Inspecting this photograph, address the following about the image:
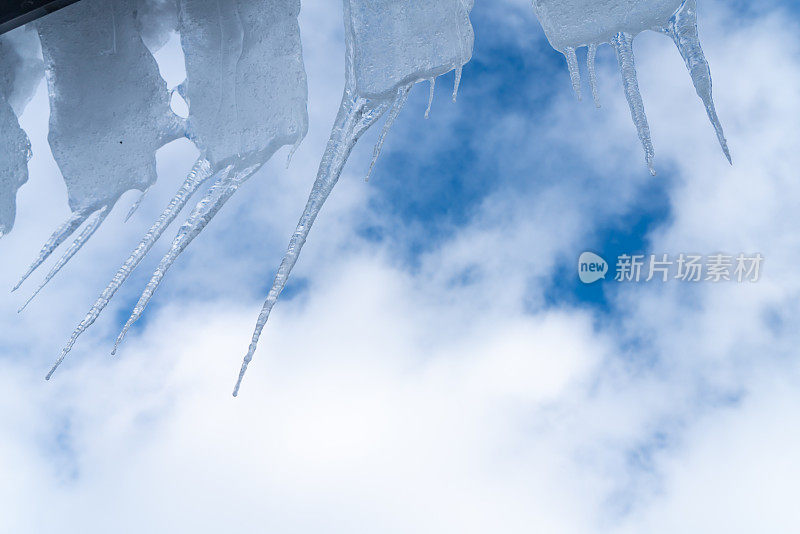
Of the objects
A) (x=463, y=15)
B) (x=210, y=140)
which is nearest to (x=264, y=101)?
(x=210, y=140)

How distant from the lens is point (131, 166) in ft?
3.92

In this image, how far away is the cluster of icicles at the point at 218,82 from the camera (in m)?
0.90

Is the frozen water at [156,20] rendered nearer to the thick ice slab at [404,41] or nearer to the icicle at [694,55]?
the thick ice slab at [404,41]

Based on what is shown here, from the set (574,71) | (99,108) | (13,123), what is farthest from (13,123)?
(574,71)

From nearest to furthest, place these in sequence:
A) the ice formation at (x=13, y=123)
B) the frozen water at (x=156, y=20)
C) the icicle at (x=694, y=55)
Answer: the icicle at (x=694, y=55), the frozen water at (x=156, y=20), the ice formation at (x=13, y=123)

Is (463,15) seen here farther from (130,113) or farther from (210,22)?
(130,113)

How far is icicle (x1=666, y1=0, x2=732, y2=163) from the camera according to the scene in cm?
81

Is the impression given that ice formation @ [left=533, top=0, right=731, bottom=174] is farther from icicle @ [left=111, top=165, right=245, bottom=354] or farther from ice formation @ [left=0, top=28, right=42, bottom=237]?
ice formation @ [left=0, top=28, right=42, bottom=237]

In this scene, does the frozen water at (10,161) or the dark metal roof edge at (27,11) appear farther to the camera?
the frozen water at (10,161)

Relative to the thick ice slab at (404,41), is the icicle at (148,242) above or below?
below

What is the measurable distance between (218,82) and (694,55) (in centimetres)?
80

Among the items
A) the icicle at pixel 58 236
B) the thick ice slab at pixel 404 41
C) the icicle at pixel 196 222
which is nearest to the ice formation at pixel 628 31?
the thick ice slab at pixel 404 41

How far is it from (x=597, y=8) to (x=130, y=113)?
0.89 meters

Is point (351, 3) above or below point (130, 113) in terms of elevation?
above
